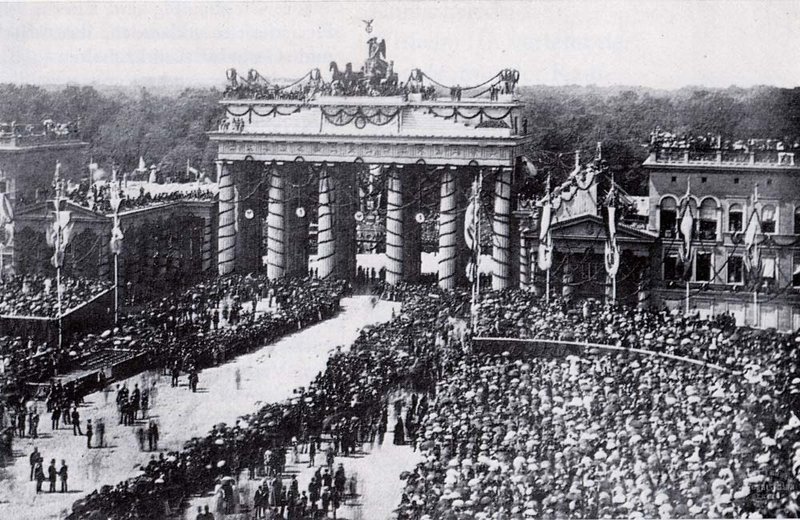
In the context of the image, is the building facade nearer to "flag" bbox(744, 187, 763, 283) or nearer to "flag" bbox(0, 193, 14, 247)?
"flag" bbox(744, 187, 763, 283)

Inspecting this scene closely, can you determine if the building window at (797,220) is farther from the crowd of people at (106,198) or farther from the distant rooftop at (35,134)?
the distant rooftop at (35,134)

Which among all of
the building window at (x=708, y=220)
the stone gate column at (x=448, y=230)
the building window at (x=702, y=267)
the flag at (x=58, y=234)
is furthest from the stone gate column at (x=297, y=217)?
the building window at (x=708, y=220)

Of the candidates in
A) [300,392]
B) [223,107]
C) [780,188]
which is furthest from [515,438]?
[223,107]

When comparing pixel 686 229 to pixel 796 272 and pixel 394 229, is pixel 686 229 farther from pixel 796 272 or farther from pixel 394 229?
pixel 394 229

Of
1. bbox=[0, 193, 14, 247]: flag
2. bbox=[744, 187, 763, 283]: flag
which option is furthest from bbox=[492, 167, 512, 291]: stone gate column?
bbox=[0, 193, 14, 247]: flag

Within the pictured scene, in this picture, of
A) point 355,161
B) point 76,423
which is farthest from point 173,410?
point 355,161
